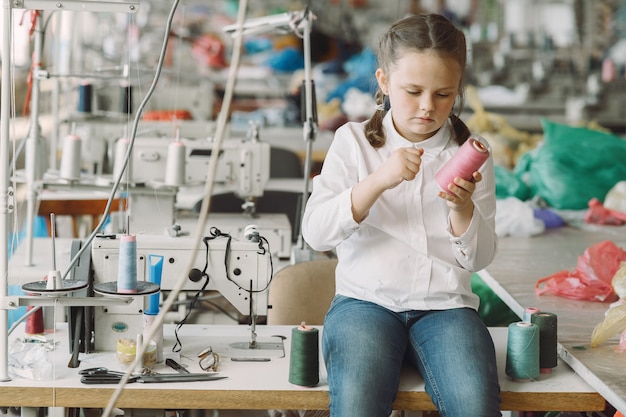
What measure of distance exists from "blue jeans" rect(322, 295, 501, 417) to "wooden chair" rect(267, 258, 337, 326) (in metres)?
0.41

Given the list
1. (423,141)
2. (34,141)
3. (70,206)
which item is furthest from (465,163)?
Result: (70,206)

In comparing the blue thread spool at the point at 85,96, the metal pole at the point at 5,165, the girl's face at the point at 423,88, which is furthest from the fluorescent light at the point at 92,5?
the blue thread spool at the point at 85,96

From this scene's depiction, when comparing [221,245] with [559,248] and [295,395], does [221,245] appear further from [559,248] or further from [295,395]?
[559,248]

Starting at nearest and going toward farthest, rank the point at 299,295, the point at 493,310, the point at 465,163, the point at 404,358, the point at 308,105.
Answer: the point at 465,163, the point at 404,358, the point at 299,295, the point at 308,105, the point at 493,310

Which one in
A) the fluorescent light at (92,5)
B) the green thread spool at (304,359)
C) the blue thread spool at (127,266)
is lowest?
the green thread spool at (304,359)

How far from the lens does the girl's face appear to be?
1.92 meters

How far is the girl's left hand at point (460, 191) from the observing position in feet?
5.87

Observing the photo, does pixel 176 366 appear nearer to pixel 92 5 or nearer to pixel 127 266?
pixel 127 266

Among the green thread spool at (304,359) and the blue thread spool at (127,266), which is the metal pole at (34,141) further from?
the green thread spool at (304,359)

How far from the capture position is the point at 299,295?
2438 mm

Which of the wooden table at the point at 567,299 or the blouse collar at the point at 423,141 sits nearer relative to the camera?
the wooden table at the point at 567,299

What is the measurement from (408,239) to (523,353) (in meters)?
0.36

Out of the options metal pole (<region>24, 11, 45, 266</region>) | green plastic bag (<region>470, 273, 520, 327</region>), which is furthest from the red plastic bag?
metal pole (<region>24, 11, 45, 266</region>)

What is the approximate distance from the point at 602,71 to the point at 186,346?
23.4ft
